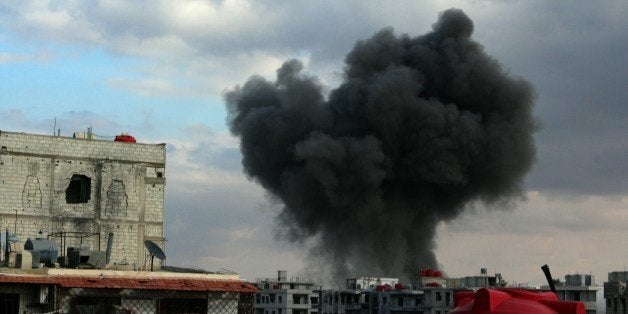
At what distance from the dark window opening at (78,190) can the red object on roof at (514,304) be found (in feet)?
106

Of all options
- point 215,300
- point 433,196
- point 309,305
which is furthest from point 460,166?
point 215,300

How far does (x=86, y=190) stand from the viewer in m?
42.4

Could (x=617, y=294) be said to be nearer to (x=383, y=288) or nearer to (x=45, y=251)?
(x=383, y=288)

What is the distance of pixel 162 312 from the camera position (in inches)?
807

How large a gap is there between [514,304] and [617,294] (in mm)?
55531

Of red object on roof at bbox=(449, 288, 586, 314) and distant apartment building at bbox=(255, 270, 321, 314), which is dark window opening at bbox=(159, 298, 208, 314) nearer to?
red object on roof at bbox=(449, 288, 586, 314)

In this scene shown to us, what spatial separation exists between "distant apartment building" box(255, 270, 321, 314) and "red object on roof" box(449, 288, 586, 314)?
324 ft

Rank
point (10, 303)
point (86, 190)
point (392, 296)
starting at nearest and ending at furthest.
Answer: point (10, 303) < point (86, 190) < point (392, 296)

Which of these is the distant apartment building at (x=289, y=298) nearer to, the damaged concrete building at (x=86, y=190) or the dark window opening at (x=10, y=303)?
the damaged concrete building at (x=86, y=190)

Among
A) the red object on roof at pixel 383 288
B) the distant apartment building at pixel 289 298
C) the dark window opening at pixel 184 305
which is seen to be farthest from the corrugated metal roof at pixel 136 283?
the distant apartment building at pixel 289 298

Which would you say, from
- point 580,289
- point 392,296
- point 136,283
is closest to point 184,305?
point 136,283

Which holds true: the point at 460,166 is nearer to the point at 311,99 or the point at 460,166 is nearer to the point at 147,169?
the point at 311,99

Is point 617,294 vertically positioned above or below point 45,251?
below

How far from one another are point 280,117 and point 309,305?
20017mm
